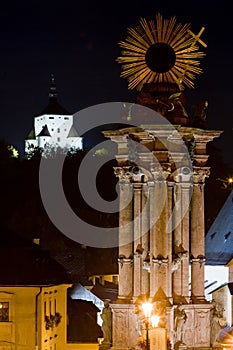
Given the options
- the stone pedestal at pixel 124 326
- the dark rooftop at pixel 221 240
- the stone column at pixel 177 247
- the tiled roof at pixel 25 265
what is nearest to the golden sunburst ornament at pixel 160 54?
the stone column at pixel 177 247

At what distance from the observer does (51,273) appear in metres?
36.2

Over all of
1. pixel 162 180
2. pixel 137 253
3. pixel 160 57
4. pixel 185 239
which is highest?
pixel 160 57

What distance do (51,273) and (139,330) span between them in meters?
16.7

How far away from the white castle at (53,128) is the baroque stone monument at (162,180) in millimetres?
101380

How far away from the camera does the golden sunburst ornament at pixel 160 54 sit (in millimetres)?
20094

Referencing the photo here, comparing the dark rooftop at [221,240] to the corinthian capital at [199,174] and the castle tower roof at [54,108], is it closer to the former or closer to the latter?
the corinthian capital at [199,174]

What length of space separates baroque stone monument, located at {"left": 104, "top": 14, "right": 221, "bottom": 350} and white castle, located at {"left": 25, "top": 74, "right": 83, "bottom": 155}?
101m

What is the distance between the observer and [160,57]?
20.1m

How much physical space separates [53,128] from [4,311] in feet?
335

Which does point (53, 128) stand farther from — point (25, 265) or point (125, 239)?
point (125, 239)

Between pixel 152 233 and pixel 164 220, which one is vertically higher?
pixel 164 220

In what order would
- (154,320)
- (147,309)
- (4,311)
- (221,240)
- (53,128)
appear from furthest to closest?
1. (53,128)
2. (221,240)
3. (4,311)
4. (154,320)
5. (147,309)

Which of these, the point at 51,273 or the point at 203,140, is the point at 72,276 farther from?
the point at 203,140

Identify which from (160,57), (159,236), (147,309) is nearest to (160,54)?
(160,57)
